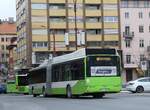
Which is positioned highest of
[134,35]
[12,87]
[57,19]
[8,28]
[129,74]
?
[8,28]

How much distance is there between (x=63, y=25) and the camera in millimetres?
102312

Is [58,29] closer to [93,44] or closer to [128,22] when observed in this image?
[93,44]

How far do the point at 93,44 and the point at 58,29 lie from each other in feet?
24.2

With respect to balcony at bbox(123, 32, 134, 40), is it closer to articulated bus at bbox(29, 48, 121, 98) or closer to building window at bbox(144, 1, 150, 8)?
building window at bbox(144, 1, 150, 8)

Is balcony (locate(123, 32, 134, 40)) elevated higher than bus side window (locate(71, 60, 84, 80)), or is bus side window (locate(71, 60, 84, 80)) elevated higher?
balcony (locate(123, 32, 134, 40))

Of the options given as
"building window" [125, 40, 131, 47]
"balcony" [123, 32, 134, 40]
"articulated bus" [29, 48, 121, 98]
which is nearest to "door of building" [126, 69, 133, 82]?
"building window" [125, 40, 131, 47]

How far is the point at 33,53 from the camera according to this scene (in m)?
99.2

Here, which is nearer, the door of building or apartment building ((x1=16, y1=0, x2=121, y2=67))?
apartment building ((x1=16, y1=0, x2=121, y2=67))

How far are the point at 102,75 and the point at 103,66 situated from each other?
570 millimetres

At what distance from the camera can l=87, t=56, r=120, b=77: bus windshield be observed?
3203 cm

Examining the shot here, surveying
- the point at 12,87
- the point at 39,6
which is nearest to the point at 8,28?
the point at 39,6

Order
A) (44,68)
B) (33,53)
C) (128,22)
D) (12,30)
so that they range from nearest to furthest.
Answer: (44,68), (33,53), (128,22), (12,30)

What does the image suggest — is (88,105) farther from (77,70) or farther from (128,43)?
(128,43)

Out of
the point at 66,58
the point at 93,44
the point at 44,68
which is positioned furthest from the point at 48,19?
the point at 66,58
